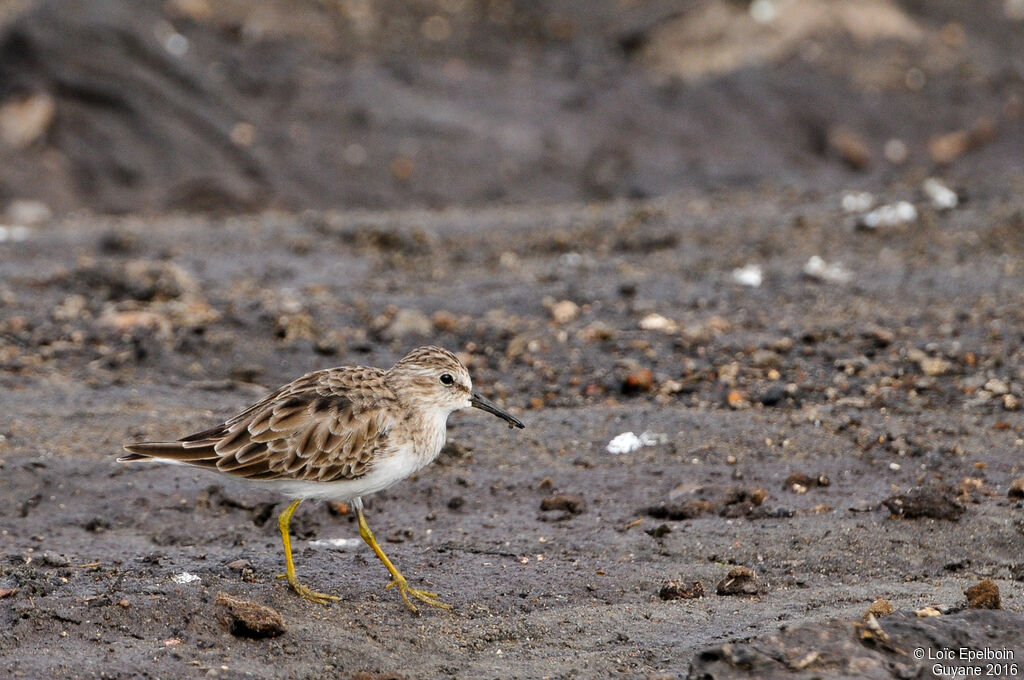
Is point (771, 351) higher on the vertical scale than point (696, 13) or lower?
lower

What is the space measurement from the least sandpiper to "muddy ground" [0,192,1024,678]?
1.55 feet

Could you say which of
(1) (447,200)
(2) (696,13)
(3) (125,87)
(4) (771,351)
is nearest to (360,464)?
(4) (771,351)

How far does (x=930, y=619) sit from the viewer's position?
5.02 meters

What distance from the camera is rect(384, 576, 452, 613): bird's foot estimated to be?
6.04 meters

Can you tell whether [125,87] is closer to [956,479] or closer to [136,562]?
[136,562]

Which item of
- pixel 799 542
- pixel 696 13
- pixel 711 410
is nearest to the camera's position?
pixel 799 542

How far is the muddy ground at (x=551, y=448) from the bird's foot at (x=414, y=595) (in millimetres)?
71

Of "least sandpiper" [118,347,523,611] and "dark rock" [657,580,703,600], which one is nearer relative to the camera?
"dark rock" [657,580,703,600]

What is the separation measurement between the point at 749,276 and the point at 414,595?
6.22m

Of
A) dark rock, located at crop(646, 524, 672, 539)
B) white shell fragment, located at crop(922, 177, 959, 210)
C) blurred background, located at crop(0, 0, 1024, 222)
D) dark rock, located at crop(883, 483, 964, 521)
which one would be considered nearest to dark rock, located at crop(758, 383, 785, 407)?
dark rock, located at crop(883, 483, 964, 521)

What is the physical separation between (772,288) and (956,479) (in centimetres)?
400

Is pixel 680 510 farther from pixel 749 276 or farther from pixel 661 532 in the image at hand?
pixel 749 276

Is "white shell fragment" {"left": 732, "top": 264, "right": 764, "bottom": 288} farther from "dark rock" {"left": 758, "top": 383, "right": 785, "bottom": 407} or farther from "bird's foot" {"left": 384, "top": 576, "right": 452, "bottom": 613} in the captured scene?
"bird's foot" {"left": 384, "top": 576, "right": 452, "bottom": 613}

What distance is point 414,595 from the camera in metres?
6.11
